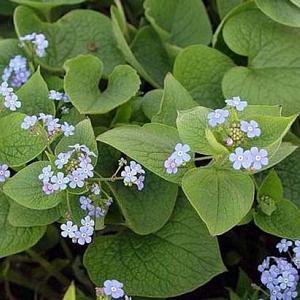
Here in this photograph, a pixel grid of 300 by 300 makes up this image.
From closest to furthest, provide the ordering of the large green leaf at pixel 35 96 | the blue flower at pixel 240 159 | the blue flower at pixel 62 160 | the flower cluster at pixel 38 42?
1. the blue flower at pixel 240 159
2. the blue flower at pixel 62 160
3. the large green leaf at pixel 35 96
4. the flower cluster at pixel 38 42

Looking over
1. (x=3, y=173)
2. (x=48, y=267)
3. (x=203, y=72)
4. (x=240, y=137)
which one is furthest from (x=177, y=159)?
(x=48, y=267)

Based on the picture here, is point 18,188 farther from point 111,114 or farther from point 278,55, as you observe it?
point 278,55

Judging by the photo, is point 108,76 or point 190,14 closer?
point 108,76

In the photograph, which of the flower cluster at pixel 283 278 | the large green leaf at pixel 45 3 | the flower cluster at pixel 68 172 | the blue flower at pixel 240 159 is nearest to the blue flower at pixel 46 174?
the flower cluster at pixel 68 172

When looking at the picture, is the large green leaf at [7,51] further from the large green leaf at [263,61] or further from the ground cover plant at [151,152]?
the large green leaf at [263,61]

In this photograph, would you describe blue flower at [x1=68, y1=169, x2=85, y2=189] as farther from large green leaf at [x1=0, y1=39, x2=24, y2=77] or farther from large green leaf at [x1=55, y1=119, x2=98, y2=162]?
large green leaf at [x1=0, y1=39, x2=24, y2=77]

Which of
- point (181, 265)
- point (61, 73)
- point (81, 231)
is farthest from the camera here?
point (61, 73)

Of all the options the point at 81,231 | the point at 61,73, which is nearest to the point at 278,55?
the point at 61,73
